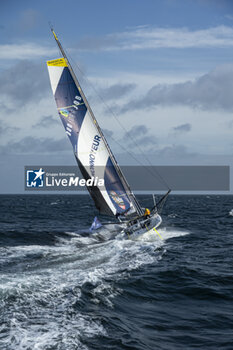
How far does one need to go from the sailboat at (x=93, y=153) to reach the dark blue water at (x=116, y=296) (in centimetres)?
→ 187

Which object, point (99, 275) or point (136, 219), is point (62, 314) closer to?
point (99, 275)

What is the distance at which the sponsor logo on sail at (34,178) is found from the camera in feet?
132

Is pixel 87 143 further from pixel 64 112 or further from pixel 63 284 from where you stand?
pixel 63 284

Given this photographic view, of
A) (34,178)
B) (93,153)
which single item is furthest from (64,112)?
(34,178)

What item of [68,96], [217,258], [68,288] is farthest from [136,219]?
[68,288]

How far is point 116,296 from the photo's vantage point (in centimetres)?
1254

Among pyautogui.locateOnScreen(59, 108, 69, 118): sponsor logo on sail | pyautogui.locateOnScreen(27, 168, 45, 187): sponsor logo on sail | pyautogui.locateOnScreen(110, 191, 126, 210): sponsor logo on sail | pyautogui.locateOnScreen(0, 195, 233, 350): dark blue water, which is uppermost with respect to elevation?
pyautogui.locateOnScreen(59, 108, 69, 118): sponsor logo on sail

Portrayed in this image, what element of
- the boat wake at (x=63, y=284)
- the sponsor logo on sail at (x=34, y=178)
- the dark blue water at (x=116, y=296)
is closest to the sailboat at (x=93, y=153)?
the boat wake at (x=63, y=284)

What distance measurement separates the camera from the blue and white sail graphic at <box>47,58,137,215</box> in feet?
73.8

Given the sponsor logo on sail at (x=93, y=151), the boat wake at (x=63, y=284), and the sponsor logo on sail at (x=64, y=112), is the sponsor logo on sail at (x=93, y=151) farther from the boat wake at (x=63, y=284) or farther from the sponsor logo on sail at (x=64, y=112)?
the boat wake at (x=63, y=284)

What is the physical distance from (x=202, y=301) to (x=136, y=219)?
35.6 feet

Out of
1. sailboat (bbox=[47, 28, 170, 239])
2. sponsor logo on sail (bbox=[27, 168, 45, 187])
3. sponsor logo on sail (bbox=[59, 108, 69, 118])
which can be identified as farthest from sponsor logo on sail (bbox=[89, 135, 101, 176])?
sponsor logo on sail (bbox=[27, 168, 45, 187])

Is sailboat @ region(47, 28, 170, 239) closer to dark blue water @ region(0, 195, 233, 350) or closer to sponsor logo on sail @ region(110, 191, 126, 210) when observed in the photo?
sponsor logo on sail @ region(110, 191, 126, 210)

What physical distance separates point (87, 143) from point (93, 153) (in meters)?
0.73
